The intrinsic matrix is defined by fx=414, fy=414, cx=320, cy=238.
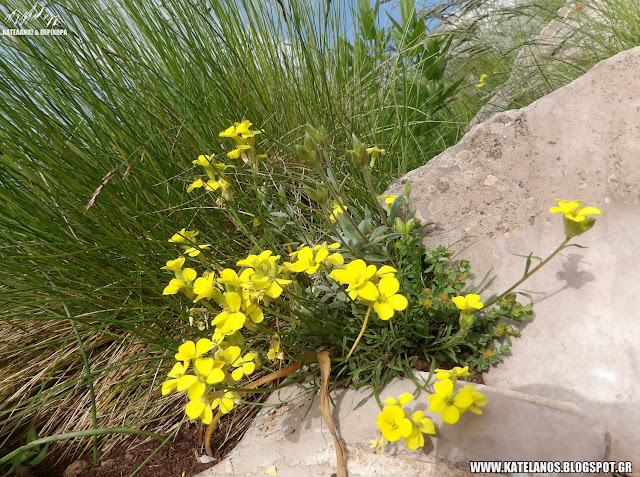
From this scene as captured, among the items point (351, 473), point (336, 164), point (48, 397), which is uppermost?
point (336, 164)

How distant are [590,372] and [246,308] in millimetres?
869

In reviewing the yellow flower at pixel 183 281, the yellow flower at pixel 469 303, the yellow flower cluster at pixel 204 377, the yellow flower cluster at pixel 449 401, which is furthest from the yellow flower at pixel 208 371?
the yellow flower at pixel 469 303

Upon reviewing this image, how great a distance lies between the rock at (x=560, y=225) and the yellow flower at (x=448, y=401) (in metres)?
0.31

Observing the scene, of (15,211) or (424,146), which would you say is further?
(424,146)

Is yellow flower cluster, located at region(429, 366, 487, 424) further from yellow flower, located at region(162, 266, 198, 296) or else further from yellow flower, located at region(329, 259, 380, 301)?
yellow flower, located at region(162, 266, 198, 296)

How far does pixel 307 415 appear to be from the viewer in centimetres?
115

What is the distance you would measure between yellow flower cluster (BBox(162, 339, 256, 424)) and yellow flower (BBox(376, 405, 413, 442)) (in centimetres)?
32

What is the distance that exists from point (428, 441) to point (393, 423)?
140 millimetres

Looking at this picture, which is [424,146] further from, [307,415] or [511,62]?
[511,62]

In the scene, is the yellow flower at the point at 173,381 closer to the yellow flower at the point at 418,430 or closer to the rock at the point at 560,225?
the yellow flower at the point at 418,430

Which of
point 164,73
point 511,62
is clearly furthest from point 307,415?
point 511,62

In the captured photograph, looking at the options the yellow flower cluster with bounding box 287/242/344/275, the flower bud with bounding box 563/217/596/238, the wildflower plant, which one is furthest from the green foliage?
the flower bud with bounding box 563/217/596/238

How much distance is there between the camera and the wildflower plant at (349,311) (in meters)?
0.89

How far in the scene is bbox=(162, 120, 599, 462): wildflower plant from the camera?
0.89 meters
